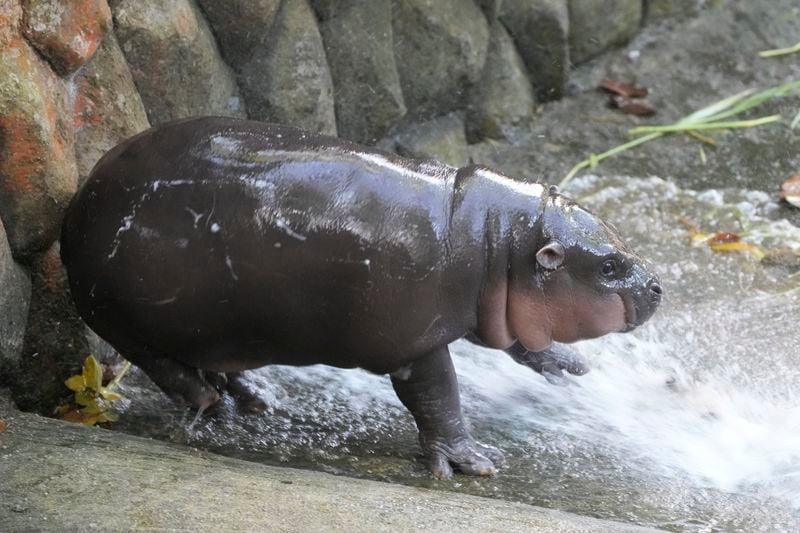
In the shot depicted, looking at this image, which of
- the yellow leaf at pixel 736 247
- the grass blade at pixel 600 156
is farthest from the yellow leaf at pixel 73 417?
the yellow leaf at pixel 736 247

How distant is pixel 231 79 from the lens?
4.75 metres

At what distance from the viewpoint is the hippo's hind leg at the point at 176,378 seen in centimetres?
384

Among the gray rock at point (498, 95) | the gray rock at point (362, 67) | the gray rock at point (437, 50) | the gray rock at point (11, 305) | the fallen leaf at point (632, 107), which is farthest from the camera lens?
the fallen leaf at point (632, 107)

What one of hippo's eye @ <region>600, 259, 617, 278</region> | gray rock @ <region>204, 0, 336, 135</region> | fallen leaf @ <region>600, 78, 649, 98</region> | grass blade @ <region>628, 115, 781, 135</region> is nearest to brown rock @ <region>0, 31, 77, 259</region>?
gray rock @ <region>204, 0, 336, 135</region>

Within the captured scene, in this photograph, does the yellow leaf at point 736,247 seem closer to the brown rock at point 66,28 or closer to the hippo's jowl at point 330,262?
the hippo's jowl at point 330,262

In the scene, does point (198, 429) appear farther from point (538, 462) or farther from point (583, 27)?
point (583, 27)

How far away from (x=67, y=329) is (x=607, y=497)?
1927 millimetres

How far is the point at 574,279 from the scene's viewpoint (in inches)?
147

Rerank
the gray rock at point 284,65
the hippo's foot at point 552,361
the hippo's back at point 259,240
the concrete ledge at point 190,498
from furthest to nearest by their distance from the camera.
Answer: the gray rock at point 284,65 < the hippo's foot at point 552,361 < the hippo's back at point 259,240 < the concrete ledge at point 190,498

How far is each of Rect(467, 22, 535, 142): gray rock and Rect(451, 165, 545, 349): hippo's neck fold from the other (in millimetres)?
2332

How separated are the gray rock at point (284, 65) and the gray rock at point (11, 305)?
1.41 m

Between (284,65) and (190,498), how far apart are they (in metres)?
2.51

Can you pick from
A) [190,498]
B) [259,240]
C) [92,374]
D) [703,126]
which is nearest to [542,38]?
[703,126]

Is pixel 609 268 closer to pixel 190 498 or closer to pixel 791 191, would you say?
pixel 190 498
